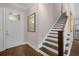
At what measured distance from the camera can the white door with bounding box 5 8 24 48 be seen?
2010 millimetres

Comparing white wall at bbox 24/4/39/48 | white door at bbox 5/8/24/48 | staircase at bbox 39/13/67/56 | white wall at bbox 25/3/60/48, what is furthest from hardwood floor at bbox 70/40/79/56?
white door at bbox 5/8/24/48

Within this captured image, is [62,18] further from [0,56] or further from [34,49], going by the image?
[0,56]

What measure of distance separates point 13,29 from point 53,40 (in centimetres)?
68

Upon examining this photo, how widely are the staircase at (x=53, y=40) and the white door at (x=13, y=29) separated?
15.6 inches

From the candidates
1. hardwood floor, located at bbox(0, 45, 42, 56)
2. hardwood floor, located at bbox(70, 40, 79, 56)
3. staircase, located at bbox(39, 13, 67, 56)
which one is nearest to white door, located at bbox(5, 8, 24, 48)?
hardwood floor, located at bbox(0, 45, 42, 56)

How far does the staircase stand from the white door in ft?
1.30

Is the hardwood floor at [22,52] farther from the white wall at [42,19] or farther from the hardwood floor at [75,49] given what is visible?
the hardwood floor at [75,49]

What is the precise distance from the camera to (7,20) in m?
2.02

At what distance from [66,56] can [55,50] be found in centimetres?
21

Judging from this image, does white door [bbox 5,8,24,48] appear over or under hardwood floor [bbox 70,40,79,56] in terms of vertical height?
over

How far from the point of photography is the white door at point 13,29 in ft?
6.59

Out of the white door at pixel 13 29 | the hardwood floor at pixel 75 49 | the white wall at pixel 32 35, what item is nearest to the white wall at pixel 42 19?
the white wall at pixel 32 35

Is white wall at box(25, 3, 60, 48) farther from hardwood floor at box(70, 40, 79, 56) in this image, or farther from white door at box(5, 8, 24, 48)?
hardwood floor at box(70, 40, 79, 56)

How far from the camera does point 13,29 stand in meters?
2.04
